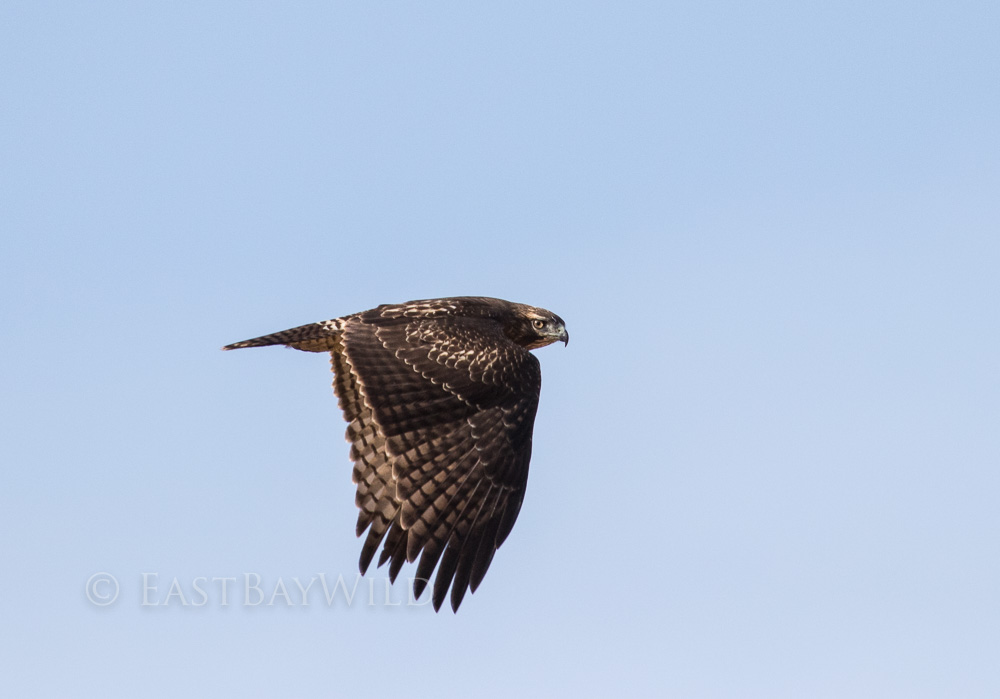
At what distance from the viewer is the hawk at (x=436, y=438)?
1285 centimetres

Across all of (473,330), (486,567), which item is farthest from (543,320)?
(486,567)

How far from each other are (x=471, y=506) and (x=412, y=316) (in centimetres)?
229

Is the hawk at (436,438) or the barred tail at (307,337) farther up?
the barred tail at (307,337)

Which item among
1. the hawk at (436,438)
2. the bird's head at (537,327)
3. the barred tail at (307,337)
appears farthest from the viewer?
the bird's head at (537,327)

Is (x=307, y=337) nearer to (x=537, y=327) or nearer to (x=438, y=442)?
(x=438, y=442)

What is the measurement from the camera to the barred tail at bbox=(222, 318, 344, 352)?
47.2 ft

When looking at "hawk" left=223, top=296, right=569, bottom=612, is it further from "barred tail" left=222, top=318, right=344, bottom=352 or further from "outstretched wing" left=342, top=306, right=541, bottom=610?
"barred tail" left=222, top=318, right=344, bottom=352

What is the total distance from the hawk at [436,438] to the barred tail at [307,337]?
176 mm

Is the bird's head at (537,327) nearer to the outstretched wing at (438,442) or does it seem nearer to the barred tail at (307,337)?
the outstretched wing at (438,442)

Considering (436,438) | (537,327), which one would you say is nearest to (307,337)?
(436,438)

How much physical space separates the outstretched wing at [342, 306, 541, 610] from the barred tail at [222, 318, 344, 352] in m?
0.39

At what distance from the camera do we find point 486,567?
12750mm

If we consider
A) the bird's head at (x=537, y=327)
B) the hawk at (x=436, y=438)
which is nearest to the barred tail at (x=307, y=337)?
the hawk at (x=436, y=438)

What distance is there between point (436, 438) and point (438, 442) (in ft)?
0.13
